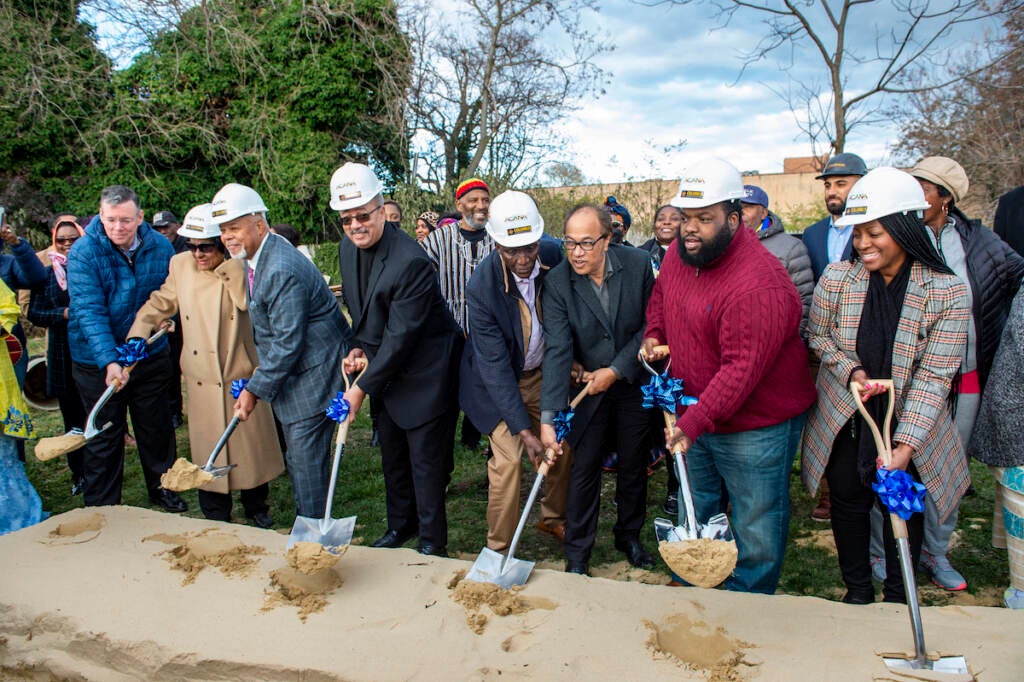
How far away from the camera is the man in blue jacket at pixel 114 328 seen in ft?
13.1

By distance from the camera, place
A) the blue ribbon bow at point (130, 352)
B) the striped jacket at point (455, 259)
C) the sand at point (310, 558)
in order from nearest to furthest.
Answer: the sand at point (310, 558), the blue ribbon bow at point (130, 352), the striped jacket at point (455, 259)

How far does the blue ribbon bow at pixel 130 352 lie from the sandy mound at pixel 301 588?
1.86 meters

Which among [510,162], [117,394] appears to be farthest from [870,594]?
[510,162]

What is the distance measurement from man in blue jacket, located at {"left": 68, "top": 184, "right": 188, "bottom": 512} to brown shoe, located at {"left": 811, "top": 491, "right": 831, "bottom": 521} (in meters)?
3.89

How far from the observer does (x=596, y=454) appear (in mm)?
3393

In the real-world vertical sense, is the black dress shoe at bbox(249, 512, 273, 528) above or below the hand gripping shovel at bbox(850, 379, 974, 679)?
below

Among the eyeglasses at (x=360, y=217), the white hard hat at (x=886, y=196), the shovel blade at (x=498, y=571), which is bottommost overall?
the shovel blade at (x=498, y=571)

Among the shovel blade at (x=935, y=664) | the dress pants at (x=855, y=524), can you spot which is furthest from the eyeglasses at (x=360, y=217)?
the shovel blade at (x=935, y=664)

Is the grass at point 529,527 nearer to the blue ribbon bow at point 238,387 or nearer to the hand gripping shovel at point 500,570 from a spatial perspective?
the blue ribbon bow at point 238,387

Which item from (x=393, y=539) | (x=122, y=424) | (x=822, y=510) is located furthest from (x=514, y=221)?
(x=122, y=424)

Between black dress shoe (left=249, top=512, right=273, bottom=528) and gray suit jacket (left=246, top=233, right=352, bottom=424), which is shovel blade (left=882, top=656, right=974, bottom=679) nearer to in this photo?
gray suit jacket (left=246, top=233, right=352, bottom=424)

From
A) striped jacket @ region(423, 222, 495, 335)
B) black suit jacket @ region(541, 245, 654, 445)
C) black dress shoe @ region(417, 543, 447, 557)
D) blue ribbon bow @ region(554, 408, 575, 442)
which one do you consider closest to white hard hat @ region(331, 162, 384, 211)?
black suit jacket @ region(541, 245, 654, 445)

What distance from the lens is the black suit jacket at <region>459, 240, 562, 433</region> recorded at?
329 centimetres

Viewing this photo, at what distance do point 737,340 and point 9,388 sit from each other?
146 inches
